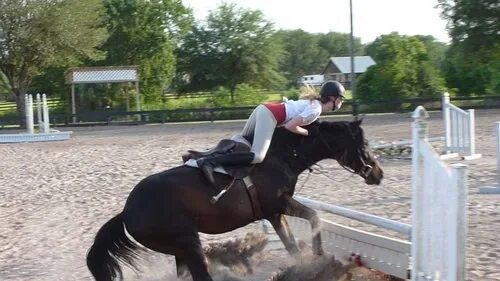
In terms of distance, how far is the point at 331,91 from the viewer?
5.93 m

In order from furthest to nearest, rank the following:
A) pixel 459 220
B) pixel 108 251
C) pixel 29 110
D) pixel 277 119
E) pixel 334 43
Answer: pixel 334 43
pixel 29 110
pixel 277 119
pixel 108 251
pixel 459 220

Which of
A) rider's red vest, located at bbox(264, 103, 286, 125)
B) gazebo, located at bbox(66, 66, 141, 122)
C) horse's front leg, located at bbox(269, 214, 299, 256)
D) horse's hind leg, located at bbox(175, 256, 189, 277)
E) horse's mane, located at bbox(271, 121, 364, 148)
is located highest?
gazebo, located at bbox(66, 66, 141, 122)

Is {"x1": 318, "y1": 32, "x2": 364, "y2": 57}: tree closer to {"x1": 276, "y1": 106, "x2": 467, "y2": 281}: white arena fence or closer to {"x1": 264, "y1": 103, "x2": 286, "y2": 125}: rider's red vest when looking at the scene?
{"x1": 276, "y1": 106, "x2": 467, "y2": 281}: white arena fence

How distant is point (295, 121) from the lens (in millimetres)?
5730

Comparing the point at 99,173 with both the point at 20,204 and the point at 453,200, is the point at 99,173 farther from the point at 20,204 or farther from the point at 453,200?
the point at 453,200

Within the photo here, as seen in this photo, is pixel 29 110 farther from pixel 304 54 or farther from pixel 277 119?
pixel 304 54

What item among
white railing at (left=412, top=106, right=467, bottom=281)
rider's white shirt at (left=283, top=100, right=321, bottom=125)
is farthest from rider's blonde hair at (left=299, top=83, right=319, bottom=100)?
white railing at (left=412, top=106, right=467, bottom=281)

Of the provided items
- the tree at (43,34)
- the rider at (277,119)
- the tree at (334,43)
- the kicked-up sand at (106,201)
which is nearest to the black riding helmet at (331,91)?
the rider at (277,119)

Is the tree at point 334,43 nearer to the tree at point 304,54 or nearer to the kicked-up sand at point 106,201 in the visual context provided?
the tree at point 304,54

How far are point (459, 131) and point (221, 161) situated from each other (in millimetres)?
10967

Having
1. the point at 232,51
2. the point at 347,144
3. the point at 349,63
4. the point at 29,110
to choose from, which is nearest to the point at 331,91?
the point at 347,144

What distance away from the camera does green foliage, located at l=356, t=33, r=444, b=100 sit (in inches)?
1559

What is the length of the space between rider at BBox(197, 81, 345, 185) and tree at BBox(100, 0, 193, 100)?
156ft

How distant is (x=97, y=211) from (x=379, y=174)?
533 centimetres
